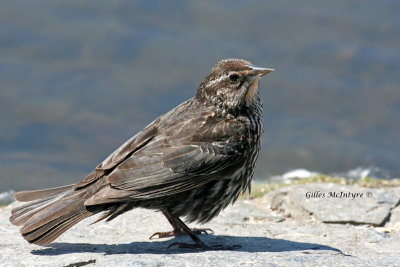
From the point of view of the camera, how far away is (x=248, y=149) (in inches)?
234

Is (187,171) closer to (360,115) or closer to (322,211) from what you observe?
(322,211)

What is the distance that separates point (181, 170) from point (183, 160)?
0.10 meters

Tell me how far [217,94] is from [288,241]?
1.39m

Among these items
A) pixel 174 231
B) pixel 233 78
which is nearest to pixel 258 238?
pixel 174 231

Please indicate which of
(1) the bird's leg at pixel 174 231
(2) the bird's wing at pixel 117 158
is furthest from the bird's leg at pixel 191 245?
(2) the bird's wing at pixel 117 158

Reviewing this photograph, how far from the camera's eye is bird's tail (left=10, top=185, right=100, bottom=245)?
5.41 m

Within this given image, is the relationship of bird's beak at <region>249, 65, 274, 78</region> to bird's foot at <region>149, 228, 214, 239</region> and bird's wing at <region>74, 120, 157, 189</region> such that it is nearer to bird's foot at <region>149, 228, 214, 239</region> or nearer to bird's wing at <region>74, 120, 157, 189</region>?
bird's wing at <region>74, 120, 157, 189</region>

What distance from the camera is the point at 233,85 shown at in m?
6.18

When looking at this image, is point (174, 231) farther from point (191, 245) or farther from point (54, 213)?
point (54, 213)

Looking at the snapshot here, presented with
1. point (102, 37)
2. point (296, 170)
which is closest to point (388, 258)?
point (296, 170)

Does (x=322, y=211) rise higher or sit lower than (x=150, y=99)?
lower

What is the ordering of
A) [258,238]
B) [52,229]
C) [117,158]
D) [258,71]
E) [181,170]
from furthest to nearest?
1. [258,238]
2. [258,71]
3. [117,158]
4. [181,170]
5. [52,229]

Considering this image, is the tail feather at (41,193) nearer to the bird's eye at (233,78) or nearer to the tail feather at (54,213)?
the tail feather at (54,213)

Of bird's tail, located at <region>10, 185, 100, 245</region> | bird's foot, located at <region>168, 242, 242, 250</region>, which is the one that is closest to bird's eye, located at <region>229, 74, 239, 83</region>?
bird's foot, located at <region>168, 242, 242, 250</region>
